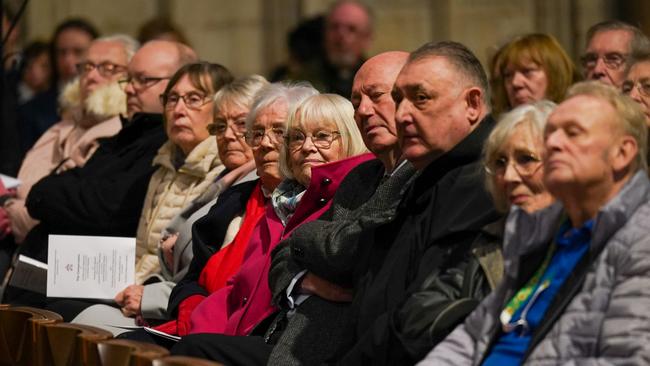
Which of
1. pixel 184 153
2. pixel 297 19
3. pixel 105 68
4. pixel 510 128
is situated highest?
pixel 510 128

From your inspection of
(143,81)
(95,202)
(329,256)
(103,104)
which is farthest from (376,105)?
(103,104)

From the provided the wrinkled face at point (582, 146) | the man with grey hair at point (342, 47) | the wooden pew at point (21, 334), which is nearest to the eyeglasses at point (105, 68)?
the man with grey hair at point (342, 47)

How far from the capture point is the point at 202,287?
731 centimetres

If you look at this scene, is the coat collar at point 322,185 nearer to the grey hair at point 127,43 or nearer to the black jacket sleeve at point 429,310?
the black jacket sleeve at point 429,310

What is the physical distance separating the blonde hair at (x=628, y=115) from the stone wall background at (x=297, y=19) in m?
7.88

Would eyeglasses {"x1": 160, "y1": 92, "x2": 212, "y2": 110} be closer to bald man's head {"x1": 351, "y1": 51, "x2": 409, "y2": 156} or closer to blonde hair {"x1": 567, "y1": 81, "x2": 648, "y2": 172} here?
bald man's head {"x1": 351, "y1": 51, "x2": 409, "y2": 156}

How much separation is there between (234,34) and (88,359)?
10.3 metres

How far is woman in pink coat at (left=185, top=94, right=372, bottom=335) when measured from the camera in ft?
21.5

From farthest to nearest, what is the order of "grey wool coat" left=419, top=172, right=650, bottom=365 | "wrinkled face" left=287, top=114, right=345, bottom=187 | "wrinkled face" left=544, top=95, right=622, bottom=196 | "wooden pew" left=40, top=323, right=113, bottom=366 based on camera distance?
"wrinkled face" left=287, top=114, right=345, bottom=187 < "wooden pew" left=40, top=323, right=113, bottom=366 < "wrinkled face" left=544, top=95, right=622, bottom=196 < "grey wool coat" left=419, top=172, right=650, bottom=365

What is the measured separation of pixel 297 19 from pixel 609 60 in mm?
8166

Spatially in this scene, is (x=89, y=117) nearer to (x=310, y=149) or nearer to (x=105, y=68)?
(x=105, y=68)

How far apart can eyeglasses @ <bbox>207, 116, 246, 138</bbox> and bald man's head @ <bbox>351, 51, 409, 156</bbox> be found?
146 cm

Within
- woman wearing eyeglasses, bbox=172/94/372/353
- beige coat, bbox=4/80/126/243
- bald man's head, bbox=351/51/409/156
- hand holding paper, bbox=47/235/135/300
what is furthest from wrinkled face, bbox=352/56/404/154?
beige coat, bbox=4/80/126/243

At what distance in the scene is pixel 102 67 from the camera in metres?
9.92
